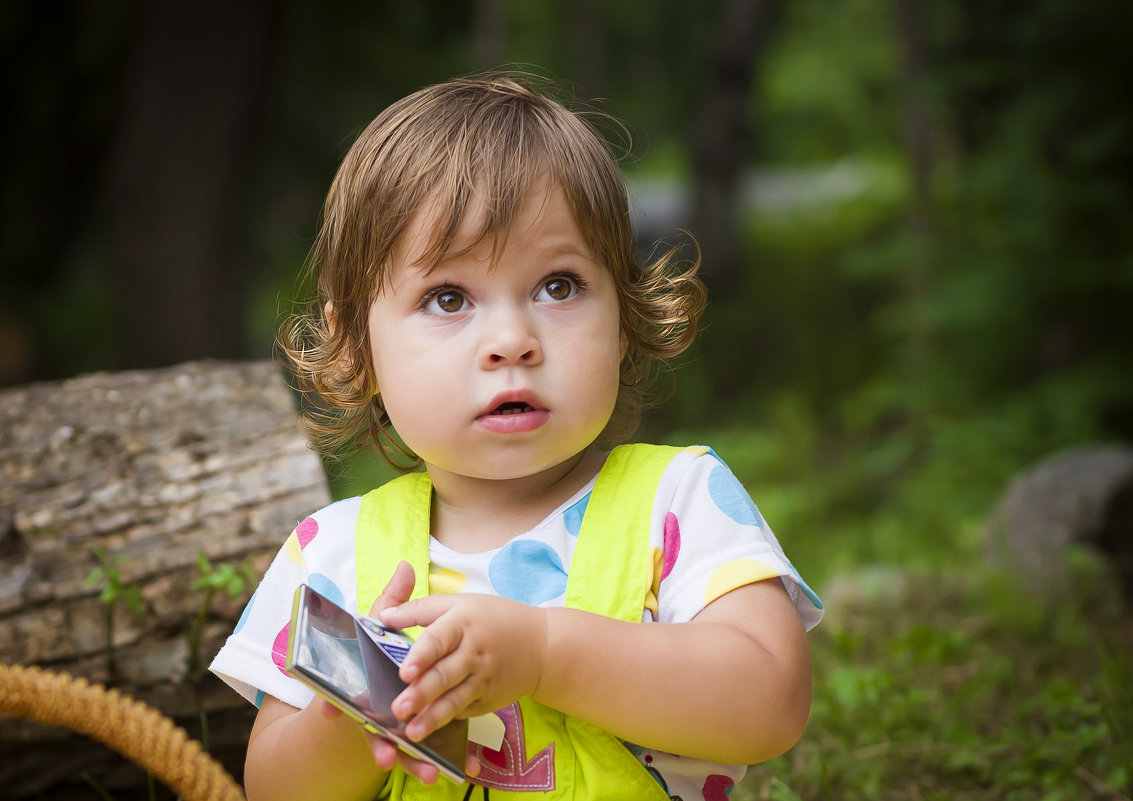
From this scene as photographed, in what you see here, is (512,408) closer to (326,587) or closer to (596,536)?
(596,536)

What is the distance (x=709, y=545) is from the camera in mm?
1349

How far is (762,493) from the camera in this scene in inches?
→ 226

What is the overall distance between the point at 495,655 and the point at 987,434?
15.2ft

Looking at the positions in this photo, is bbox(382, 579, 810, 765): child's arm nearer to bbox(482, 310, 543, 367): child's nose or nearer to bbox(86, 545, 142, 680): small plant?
bbox(482, 310, 543, 367): child's nose

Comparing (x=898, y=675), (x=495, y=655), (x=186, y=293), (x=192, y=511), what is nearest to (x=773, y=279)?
(x=186, y=293)

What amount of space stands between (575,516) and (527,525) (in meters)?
0.07

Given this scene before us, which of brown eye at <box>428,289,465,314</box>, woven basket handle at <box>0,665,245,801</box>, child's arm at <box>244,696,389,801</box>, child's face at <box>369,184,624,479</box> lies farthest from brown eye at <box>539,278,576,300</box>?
woven basket handle at <box>0,665,245,801</box>

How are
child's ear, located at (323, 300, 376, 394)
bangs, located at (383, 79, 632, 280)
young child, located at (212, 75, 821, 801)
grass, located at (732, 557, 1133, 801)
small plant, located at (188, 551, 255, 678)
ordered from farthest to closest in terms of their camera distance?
1. grass, located at (732, 557, 1133, 801)
2. small plant, located at (188, 551, 255, 678)
3. child's ear, located at (323, 300, 376, 394)
4. bangs, located at (383, 79, 632, 280)
5. young child, located at (212, 75, 821, 801)

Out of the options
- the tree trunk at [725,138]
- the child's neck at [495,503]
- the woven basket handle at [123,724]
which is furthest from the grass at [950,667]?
the tree trunk at [725,138]

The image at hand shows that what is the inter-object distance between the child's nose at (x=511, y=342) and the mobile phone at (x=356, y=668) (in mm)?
354

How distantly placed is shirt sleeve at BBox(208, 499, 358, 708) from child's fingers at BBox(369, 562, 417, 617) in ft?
0.68

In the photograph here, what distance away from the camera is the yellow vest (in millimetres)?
1339

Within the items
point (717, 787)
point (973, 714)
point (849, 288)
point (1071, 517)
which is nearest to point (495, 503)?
point (717, 787)

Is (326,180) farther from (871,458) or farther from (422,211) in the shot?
(422,211)
